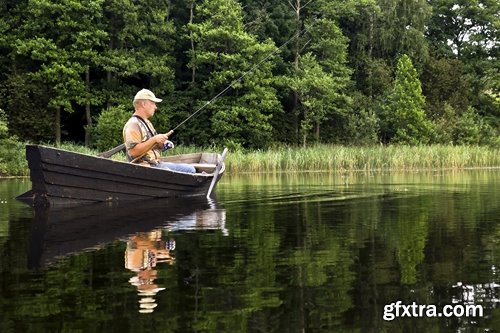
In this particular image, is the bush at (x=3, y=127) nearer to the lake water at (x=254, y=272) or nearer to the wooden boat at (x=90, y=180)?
the wooden boat at (x=90, y=180)

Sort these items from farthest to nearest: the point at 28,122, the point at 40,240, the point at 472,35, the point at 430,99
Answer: the point at 472,35, the point at 430,99, the point at 28,122, the point at 40,240

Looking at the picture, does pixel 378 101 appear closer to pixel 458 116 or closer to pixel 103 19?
pixel 458 116

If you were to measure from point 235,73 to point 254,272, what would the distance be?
31.8 meters

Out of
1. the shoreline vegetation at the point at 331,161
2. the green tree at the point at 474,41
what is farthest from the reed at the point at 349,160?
the green tree at the point at 474,41

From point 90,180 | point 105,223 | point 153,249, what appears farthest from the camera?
point 90,180

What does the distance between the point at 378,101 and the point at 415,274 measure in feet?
127

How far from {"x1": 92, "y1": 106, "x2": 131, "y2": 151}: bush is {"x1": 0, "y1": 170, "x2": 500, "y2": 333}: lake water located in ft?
81.7

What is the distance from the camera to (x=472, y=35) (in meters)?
49.7

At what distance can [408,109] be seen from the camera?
39.8 metres

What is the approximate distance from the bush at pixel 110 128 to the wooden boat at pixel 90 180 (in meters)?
21.8

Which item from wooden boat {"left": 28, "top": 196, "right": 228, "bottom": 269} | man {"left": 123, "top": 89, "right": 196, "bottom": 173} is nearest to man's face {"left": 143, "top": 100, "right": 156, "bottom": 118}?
man {"left": 123, "top": 89, "right": 196, "bottom": 173}

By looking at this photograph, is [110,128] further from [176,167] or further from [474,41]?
[474,41]

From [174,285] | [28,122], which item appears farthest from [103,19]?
[174,285]

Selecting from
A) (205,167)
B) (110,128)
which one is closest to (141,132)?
(205,167)
